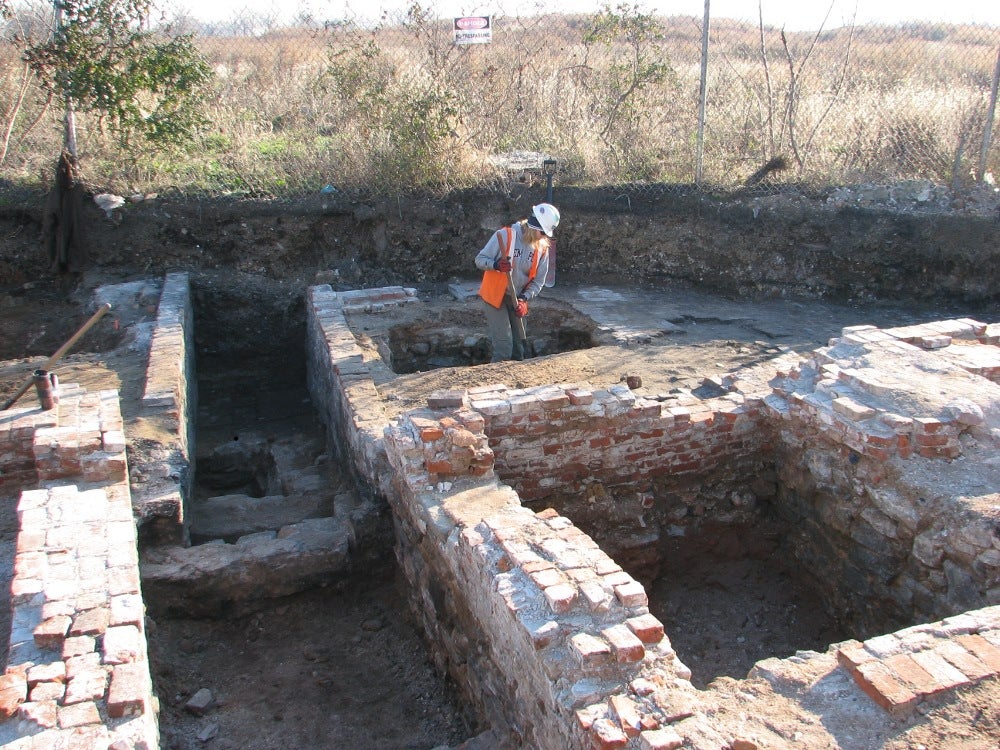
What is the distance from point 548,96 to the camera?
1103 cm

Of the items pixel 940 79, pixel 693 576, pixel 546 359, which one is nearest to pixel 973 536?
pixel 693 576

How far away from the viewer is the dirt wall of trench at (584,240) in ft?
27.6

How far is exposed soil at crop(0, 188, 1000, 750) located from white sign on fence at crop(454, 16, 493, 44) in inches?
95.3

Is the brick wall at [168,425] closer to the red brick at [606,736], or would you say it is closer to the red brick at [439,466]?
the red brick at [439,466]

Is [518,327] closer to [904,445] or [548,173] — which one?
[548,173]

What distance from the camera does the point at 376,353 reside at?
6.89 metres

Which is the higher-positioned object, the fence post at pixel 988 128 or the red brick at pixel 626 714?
the fence post at pixel 988 128

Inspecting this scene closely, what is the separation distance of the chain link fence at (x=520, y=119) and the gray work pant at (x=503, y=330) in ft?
9.20

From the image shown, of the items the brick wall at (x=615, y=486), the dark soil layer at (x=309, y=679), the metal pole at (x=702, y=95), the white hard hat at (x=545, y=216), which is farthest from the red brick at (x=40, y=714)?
the metal pole at (x=702, y=95)

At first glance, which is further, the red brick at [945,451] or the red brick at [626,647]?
the red brick at [945,451]

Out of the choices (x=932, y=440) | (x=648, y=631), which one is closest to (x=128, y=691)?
(x=648, y=631)

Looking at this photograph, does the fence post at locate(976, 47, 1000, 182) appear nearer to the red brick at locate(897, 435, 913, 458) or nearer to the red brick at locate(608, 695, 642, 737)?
the red brick at locate(897, 435, 913, 458)

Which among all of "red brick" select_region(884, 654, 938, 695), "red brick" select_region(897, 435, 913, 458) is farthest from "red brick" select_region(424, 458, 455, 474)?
"red brick" select_region(897, 435, 913, 458)

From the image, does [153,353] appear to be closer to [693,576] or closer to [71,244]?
[71,244]
